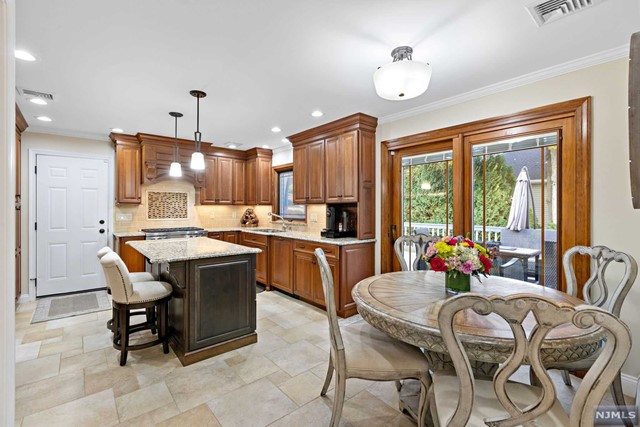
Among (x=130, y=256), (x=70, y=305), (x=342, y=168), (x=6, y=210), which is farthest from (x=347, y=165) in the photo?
A: (x=70, y=305)

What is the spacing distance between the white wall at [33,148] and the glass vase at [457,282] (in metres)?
5.37

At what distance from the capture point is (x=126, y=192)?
4891mm

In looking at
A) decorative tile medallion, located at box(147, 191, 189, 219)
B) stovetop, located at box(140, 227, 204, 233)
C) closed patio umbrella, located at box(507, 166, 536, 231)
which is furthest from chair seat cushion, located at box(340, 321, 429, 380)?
decorative tile medallion, located at box(147, 191, 189, 219)

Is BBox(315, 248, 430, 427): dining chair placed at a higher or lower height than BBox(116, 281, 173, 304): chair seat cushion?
lower

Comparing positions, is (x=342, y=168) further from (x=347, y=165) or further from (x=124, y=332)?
(x=124, y=332)

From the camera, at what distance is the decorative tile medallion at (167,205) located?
17.5 ft

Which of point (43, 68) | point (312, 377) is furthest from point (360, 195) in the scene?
point (43, 68)

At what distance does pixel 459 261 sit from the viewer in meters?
1.83

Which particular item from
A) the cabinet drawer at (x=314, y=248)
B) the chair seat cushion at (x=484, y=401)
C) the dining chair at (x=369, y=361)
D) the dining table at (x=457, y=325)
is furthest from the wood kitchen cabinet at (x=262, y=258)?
the chair seat cushion at (x=484, y=401)

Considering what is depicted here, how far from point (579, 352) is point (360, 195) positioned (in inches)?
106

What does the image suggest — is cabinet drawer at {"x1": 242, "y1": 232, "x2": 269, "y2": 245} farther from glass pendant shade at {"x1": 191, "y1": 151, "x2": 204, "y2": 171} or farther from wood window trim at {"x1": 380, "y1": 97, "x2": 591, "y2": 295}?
wood window trim at {"x1": 380, "y1": 97, "x2": 591, "y2": 295}

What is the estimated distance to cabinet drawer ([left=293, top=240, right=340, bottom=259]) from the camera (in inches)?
147

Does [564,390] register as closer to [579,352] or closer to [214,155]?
[579,352]

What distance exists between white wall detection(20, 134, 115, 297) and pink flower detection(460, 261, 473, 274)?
5438 millimetres
